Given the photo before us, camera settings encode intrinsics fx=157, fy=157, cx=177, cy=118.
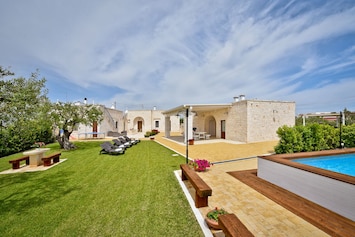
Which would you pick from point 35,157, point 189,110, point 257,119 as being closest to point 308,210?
point 35,157

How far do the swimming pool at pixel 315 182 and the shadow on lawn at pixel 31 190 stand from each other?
21.8ft

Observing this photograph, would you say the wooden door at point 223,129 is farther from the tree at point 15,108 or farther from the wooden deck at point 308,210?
the tree at point 15,108

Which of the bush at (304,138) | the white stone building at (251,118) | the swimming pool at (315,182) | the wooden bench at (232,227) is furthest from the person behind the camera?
the white stone building at (251,118)

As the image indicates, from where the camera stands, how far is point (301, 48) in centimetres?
1153

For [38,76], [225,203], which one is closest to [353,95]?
[225,203]

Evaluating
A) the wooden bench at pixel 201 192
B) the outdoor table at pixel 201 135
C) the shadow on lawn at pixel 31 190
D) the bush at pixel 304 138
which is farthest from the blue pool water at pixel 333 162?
the outdoor table at pixel 201 135

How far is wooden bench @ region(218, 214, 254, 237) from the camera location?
212 cm

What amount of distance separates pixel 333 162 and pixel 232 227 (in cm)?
691

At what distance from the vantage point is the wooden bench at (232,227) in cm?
212

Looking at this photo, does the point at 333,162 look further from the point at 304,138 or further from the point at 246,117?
the point at 246,117

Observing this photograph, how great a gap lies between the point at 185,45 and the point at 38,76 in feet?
32.2

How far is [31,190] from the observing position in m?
5.15

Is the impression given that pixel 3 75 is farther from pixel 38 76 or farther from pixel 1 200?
pixel 1 200

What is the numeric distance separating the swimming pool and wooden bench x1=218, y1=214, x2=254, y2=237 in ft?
9.38
